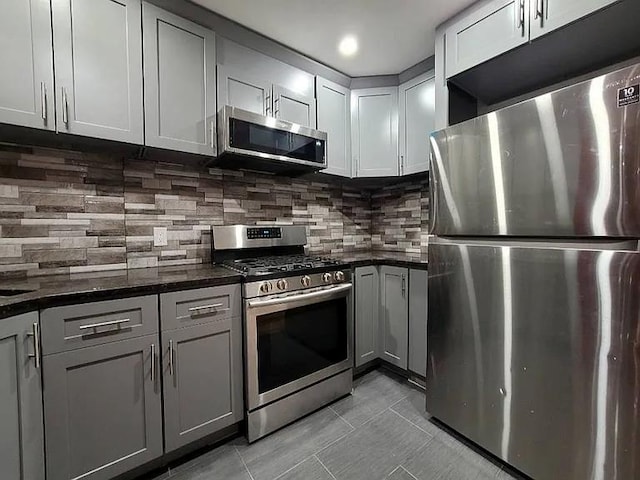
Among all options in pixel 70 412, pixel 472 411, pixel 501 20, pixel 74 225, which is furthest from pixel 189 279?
pixel 501 20

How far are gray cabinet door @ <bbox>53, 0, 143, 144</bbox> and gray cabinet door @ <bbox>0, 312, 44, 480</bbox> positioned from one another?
0.90 meters

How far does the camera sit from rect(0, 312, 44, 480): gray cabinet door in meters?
1.00

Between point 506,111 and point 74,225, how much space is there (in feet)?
7.48

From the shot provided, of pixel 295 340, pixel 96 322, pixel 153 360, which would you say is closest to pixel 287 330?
pixel 295 340

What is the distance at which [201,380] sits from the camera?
1.48 meters

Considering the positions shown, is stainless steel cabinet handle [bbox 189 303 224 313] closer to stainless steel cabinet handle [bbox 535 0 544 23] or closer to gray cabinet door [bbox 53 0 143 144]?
gray cabinet door [bbox 53 0 143 144]

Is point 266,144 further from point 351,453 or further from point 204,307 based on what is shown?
point 351,453

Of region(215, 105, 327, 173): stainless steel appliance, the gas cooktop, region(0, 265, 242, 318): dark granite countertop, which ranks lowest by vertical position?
region(0, 265, 242, 318): dark granite countertop

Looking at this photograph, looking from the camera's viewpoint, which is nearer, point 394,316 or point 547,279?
point 547,279

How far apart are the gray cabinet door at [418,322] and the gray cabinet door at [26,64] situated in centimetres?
222

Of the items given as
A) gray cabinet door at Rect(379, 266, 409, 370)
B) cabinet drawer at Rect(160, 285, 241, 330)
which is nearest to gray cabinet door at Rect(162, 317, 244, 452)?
cabinet drawer at Rect(160, 285, 241, 330)

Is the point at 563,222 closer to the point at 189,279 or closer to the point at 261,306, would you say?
the point at 261,306

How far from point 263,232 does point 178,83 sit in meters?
1.06

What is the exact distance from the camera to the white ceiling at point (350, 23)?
5.38 ft
